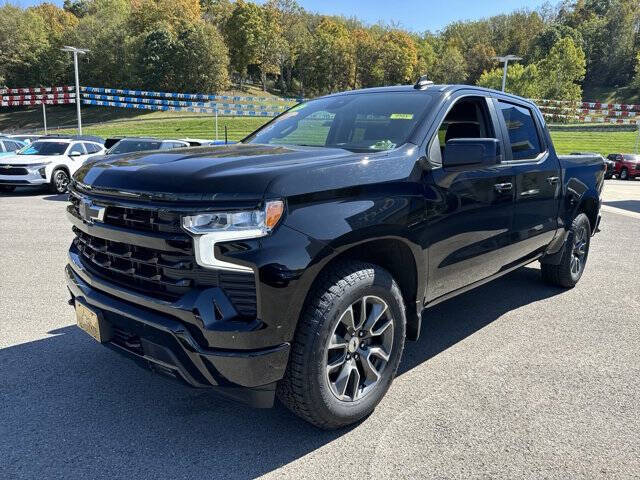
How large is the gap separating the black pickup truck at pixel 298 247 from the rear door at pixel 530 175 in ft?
0.98

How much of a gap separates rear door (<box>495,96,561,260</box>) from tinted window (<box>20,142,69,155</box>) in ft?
44.6

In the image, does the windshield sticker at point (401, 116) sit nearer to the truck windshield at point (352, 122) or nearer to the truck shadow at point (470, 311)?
the truck windshield at point (352, 122)

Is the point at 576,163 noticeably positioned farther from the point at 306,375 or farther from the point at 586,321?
the point at 306,375

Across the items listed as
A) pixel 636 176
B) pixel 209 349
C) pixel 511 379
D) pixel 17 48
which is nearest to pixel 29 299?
pixel 209 349

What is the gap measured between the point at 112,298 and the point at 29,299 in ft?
9.33

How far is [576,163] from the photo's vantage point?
5.11 metres

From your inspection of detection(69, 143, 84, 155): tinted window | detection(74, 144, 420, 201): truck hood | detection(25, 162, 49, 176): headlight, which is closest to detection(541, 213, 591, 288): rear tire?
detection(74, 144, 420, 201): truck hood

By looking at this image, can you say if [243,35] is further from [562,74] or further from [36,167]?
[36,167]

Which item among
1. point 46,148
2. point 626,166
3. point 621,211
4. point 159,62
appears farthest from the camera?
point 159,62

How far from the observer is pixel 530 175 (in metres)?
4.17

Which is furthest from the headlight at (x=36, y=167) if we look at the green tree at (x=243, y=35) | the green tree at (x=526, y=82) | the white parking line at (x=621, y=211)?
the green tree at (x=243, y=35)

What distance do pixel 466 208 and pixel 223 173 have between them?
5.69 feet

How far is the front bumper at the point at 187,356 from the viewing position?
2309mm

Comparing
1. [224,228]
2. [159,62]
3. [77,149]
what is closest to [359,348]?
[224,228]
